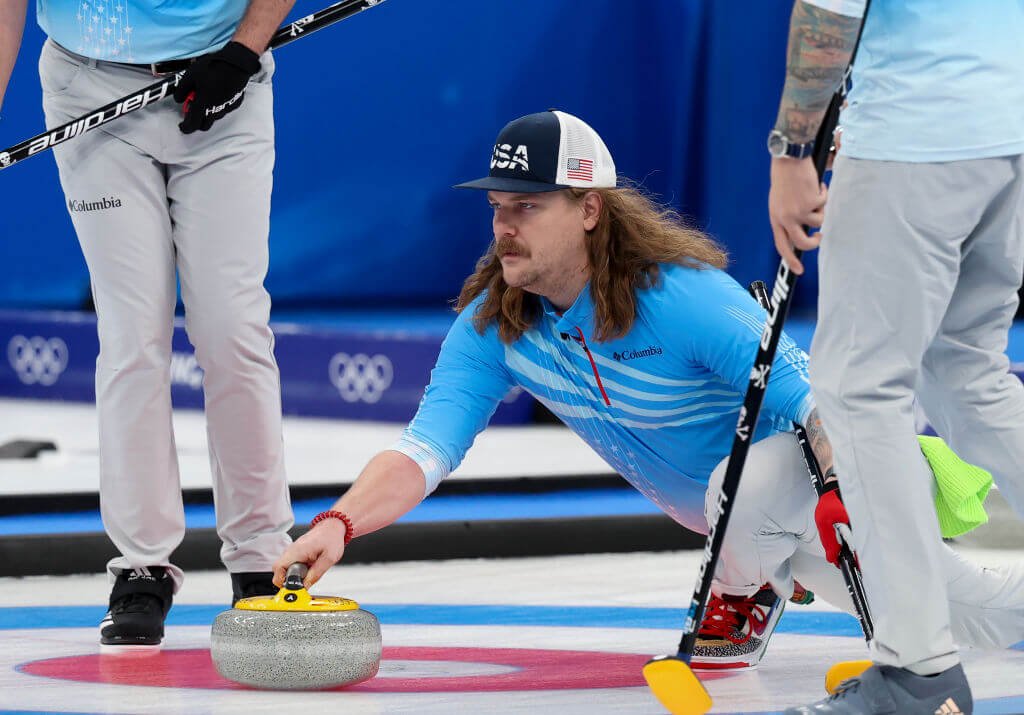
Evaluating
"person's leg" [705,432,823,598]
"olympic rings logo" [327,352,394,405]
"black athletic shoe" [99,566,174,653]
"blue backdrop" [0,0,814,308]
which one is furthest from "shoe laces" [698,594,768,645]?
"blue backdrop" [0,0,814,308]

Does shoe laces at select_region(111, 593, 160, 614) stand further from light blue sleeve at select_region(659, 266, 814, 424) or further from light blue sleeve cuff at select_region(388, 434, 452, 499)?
light blue sleeve at select_region(659, 266, 814, 424)

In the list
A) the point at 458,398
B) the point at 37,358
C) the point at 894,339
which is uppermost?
the point at 894,339

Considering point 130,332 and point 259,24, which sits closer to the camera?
point 130,332

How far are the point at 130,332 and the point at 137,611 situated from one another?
0.50 meters

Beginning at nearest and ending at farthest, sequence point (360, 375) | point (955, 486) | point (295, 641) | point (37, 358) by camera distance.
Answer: point (955, 486) → point (295, 641) → point (360, 375) → point (37, 358)

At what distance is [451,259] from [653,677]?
26.1 feet

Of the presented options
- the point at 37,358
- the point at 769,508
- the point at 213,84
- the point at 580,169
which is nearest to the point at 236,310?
the point at 213,84

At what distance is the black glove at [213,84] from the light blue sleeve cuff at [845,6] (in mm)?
1397

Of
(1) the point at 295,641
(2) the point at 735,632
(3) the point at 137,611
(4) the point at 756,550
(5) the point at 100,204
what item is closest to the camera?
(1) the point at 295,641

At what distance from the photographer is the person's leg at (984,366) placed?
230 cm

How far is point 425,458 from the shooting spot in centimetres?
291

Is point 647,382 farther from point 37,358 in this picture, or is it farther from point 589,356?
point 37,358

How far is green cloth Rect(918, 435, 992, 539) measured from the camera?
240cm

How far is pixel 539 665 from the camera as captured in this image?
114 inches
